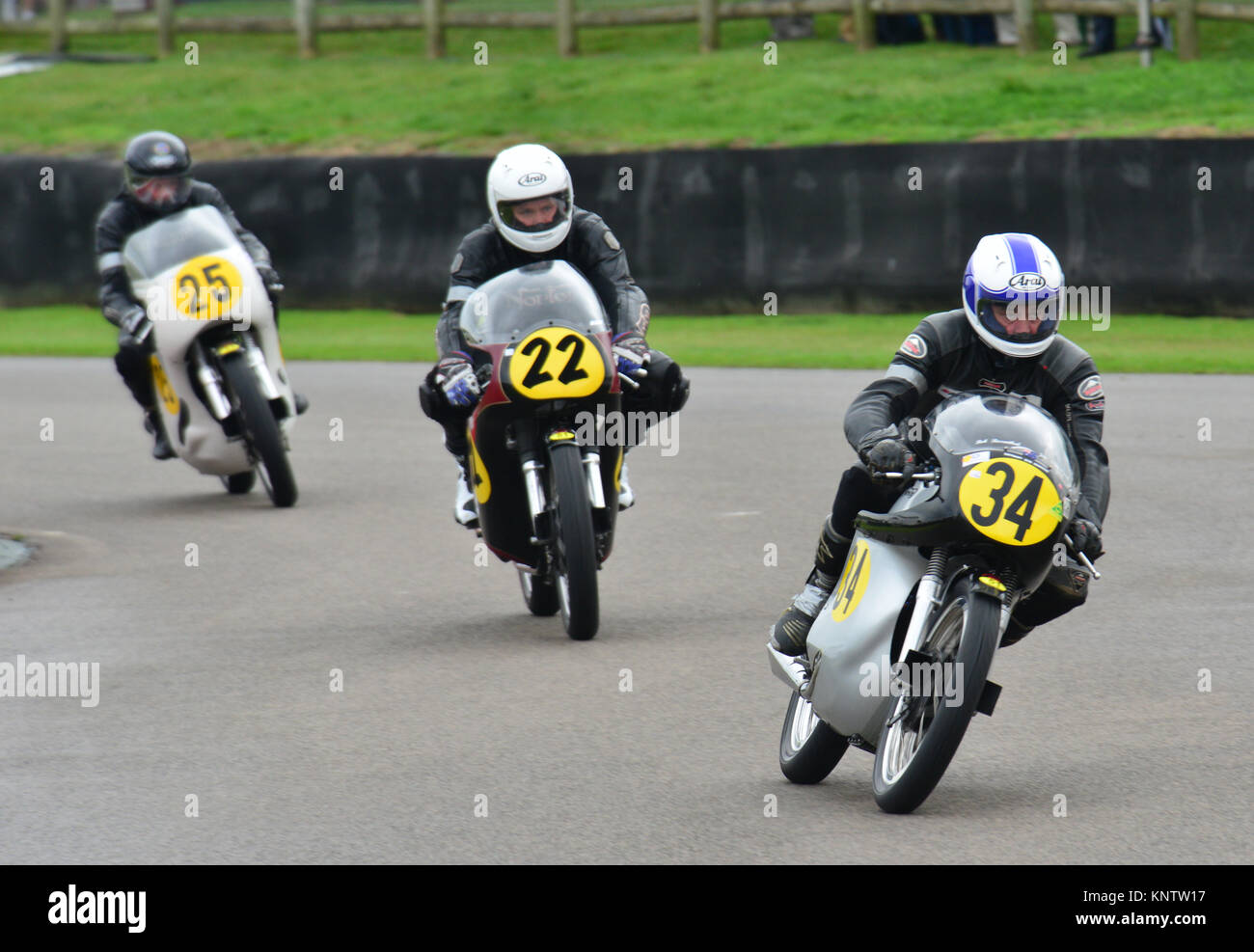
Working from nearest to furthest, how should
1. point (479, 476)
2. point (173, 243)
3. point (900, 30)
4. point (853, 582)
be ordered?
point (853, 582) < point (479, 476) < point (173, 243) < point (900, 30)

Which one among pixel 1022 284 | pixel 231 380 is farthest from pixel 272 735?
pixel 231 380

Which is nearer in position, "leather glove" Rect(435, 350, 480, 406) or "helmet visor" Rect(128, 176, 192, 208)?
"leather glove" Rect(435, 350, 480, 406)

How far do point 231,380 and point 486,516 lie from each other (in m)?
3.03

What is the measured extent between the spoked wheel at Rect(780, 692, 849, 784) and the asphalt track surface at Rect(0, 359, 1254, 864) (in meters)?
0.08

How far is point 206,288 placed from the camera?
10.7 metres

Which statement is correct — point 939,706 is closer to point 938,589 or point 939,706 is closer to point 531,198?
point 938,589

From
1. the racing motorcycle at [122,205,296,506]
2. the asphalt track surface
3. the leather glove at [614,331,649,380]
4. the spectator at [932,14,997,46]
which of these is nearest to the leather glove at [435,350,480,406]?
the leather glove at [614,331,649,380]

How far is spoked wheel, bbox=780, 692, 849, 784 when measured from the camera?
5.52m

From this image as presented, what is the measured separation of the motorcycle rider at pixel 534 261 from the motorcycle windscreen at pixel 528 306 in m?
0.12

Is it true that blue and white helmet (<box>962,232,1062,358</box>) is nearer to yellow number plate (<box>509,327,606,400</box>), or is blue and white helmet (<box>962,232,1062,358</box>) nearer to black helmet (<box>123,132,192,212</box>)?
yellow number plate (<box>509,327,606,400</box>)

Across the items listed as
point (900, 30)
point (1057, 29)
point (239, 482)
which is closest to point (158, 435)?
point (239, 482)

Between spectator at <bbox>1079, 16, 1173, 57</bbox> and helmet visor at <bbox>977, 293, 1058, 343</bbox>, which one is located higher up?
spectator at <bbox>1079, 16, 1173, 57</bbox>

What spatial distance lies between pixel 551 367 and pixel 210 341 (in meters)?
3.69

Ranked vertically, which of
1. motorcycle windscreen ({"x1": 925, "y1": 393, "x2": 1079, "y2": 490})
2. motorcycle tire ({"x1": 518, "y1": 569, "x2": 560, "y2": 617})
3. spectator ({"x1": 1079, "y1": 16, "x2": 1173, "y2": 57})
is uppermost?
spectator ({"x1": 1079, "y1": 16, "x2": 1173, "y2": 57})
